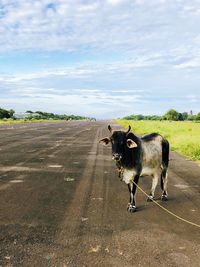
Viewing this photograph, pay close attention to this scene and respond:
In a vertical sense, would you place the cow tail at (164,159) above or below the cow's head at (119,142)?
below

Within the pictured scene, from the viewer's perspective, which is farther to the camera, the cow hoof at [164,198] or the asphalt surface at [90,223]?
the cow hoof at [164,198]

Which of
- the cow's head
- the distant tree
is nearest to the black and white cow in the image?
the cow's head

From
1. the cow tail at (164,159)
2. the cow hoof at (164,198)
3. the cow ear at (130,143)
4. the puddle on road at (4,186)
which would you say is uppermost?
the cow ear at (130,143)

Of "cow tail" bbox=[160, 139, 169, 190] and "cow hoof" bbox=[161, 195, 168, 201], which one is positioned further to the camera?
"cow tail" bbox=[160, 139, 169, 190]

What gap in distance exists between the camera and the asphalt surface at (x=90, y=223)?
5.94 m

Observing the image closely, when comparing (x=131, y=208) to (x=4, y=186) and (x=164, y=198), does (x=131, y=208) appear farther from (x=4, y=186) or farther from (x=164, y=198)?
(x=4, y=186)

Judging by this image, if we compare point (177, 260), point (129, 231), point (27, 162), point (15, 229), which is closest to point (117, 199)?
point (129, 231)

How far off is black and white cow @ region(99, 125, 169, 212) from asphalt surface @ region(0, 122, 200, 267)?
2.29 feet

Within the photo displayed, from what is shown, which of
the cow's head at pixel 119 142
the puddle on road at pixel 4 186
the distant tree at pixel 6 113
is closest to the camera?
the cow's head at pixel 119 142

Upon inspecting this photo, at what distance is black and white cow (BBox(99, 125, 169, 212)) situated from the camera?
324 inches

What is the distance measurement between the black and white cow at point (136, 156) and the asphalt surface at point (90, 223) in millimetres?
699

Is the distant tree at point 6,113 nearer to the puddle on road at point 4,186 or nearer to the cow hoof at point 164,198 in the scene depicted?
the puddle on road at point 4,186

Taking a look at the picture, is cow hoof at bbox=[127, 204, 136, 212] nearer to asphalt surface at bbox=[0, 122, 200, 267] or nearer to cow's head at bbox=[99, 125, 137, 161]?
asphalt surface at bbox=[0, 122, 200, 267]

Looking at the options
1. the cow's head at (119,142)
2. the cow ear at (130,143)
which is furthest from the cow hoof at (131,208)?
the cow ear at (130,143)
